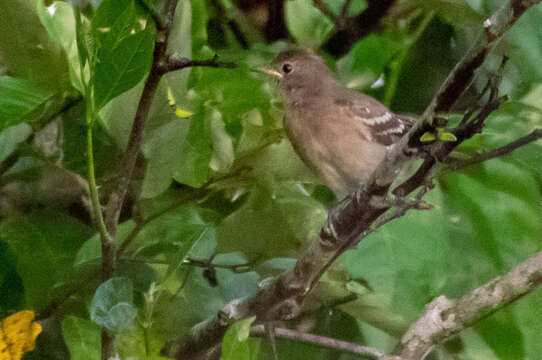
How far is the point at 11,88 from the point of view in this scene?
0.91ft

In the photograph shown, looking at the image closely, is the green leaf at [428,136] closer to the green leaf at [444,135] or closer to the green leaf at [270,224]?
the green leaf at [444,135]

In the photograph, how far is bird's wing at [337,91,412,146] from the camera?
0.44m

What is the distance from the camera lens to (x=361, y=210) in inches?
9.4

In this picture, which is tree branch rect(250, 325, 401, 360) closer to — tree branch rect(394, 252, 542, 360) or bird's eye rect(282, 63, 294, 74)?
tree branch rect(394, 252, 542, 360)

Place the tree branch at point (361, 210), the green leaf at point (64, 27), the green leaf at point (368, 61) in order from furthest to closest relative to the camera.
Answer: the green leaf at point (368, 61) < the green leaf at point (64, 27) < the tree branch at point (361, 210)

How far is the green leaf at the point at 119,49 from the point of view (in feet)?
0.79

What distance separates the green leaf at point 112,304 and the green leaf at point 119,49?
0.22 ft

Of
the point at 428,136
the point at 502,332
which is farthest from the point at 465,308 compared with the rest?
the point at 428,136

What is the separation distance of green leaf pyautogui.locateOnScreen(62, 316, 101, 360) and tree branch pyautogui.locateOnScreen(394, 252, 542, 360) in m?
0.13

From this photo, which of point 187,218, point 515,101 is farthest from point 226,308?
point 515,101

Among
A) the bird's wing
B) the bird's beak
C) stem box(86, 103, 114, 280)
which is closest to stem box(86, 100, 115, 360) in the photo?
stem box(86, 103, 114, 280)

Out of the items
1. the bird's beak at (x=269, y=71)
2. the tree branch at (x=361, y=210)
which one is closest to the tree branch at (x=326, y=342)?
the tree branch at (x=361, y=210)

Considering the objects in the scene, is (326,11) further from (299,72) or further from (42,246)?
(42,246)

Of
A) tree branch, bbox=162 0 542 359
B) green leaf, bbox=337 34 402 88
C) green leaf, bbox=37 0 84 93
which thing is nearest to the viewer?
tree branch, bbox=162 0 542 359
